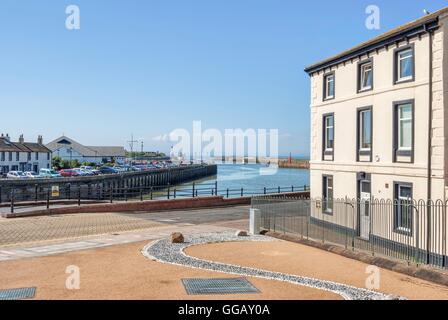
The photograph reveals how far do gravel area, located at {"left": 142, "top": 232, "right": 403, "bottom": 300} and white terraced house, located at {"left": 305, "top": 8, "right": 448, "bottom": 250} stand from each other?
5638 millimetres

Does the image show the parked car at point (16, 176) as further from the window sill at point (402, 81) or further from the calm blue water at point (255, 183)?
the window sill at point (402, 81)

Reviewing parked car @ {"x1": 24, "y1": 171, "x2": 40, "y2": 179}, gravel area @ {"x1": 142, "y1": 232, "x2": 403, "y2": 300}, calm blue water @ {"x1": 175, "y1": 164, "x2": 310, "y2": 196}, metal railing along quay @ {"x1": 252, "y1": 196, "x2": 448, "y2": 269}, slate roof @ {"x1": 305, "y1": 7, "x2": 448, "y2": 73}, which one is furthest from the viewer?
calm blue water @ {"x1": 175, "y1": 164, "x2": 310, "y2": 196}

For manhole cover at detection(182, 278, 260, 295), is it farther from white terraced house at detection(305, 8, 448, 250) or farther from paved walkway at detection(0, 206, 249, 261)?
white terraced house at detection(305, 8, 448, 250)

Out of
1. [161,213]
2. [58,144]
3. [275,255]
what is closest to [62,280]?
[275,255]

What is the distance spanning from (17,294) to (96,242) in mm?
7272

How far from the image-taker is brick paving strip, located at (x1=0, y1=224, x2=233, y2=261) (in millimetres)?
13711

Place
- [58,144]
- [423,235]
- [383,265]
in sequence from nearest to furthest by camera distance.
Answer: [383,265] < [423,235] < [58,144]

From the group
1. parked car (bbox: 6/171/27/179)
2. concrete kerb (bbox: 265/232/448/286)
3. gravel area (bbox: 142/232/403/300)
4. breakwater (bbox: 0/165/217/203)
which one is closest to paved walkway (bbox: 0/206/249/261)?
gravel area (bbox: 142/232/403/300)

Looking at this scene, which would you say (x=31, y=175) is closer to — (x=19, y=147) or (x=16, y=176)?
(x=16, y=176)

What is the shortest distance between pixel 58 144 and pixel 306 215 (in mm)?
114780

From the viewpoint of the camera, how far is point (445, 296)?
927 cm

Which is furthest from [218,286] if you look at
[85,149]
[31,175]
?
[85,149]

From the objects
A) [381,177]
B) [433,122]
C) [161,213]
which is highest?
[433,122]
